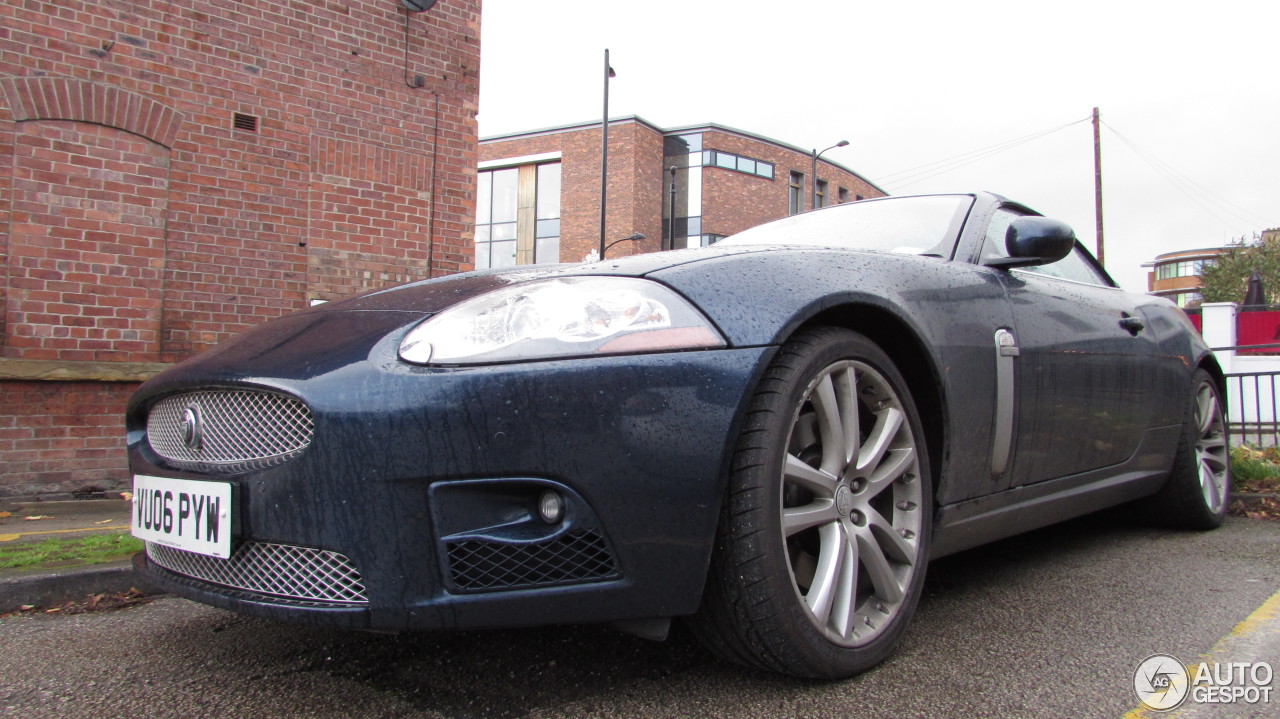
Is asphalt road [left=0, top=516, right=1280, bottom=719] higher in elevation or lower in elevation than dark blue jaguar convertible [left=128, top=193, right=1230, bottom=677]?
lower

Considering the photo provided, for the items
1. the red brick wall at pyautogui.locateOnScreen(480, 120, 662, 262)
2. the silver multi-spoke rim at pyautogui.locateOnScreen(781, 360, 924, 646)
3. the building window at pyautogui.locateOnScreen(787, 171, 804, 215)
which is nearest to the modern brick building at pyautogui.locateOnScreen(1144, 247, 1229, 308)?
the building window at pyautogui.locateOnScreen(787, 171, 804, 215)

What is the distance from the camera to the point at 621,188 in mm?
35875

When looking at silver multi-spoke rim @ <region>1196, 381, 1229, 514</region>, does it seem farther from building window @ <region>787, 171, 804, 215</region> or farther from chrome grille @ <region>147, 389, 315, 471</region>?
building window @ <region>787, 171, 804, 215</region>

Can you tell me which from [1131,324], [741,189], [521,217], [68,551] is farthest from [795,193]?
[68,551]

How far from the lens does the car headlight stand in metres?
1.60

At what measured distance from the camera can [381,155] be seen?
6.89m

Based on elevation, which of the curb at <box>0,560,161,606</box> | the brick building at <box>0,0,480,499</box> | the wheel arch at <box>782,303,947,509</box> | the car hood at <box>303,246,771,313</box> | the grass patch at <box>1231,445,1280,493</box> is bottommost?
the curb at <box>0,560,161,606</box>

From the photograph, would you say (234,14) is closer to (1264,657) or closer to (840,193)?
(1264,657)

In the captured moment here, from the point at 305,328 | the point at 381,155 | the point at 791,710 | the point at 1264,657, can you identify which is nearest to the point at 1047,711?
the point at 791,710

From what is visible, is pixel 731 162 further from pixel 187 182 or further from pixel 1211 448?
pixel 1211 448

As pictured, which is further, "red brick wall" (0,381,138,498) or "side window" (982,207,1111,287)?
"red brick wall" (0,381,138,498)

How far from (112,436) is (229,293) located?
1.23m

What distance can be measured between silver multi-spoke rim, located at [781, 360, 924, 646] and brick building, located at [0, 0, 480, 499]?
5305 mm

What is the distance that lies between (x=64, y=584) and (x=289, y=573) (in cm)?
156
